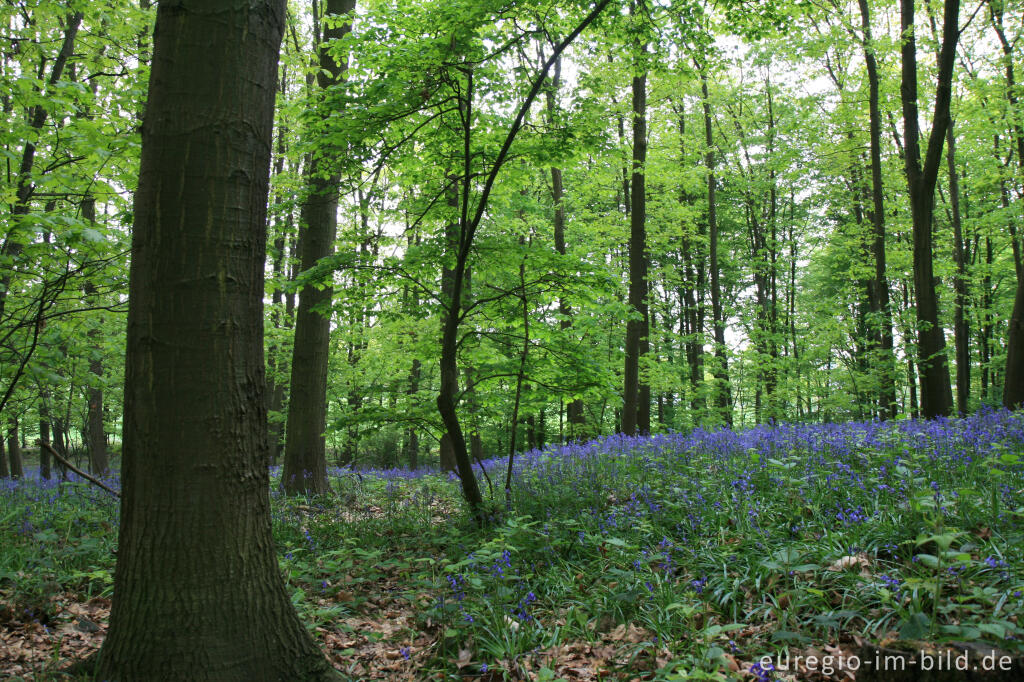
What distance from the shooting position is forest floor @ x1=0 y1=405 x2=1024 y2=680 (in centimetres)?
268

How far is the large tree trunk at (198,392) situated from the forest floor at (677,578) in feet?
2.90

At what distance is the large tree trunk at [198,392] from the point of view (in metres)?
2.32

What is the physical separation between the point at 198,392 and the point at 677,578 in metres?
2.92

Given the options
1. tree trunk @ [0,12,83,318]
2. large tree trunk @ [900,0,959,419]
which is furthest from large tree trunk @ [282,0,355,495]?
large tree trunk @ [900,0,959,419]

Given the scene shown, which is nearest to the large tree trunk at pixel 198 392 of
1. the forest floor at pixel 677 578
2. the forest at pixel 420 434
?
the forest at pixel 420 434

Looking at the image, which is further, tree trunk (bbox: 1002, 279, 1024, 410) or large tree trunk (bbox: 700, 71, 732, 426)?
large tree trunk (bbox: 700, 71, 732, 426)

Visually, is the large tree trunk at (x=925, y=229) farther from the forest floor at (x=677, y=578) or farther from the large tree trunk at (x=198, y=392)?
the large tree trunk at (x=198, y=392)

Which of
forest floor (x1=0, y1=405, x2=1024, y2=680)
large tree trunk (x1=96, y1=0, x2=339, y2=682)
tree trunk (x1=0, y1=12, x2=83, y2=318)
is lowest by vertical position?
forest floor (x1=0, y1=405, x2=1024, y2=680)

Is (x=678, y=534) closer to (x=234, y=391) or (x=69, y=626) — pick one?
(x=234, y=391)

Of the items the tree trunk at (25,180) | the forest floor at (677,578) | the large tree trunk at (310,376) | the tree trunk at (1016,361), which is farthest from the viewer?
the tree trunk at (1016,361)

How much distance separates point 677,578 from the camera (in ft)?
11.6

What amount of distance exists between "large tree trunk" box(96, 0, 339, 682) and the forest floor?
0.88m

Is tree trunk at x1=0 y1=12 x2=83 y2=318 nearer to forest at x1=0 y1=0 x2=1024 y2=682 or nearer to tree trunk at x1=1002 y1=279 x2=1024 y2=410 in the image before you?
forest at x1=0 y1=0 x2=1024 y2=682

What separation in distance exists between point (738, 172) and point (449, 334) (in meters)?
22.3
